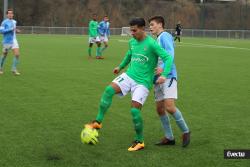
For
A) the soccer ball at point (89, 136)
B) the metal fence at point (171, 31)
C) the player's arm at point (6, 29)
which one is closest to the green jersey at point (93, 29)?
the player's arm at point (6, 29)

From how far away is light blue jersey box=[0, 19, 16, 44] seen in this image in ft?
53.4

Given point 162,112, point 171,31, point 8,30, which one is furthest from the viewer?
point 171,31

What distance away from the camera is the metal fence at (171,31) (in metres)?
63.3

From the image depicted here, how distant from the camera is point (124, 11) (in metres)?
74.5

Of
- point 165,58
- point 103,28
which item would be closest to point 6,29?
point 165,58

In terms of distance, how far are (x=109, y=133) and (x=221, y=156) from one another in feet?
6.78

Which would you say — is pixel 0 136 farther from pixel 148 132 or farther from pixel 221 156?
pixel 221 156

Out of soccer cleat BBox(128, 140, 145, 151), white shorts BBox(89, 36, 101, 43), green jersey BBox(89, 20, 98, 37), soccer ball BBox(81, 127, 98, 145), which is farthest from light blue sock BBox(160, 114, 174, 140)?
green jersey BBox(89, 20, 98, 37)

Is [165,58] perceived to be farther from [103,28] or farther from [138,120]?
[103,28]

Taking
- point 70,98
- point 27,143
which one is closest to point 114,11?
point 70,98

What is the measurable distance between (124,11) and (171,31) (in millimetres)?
13410

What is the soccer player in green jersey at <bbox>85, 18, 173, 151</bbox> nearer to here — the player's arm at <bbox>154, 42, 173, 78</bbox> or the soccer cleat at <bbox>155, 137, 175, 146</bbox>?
the player's arm at <bbox>154, 42, 173, 78</bbox>

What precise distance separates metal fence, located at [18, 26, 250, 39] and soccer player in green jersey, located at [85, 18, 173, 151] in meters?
56.1

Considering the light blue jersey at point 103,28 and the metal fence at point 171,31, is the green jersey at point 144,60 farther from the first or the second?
the metal fence at point 171,31
